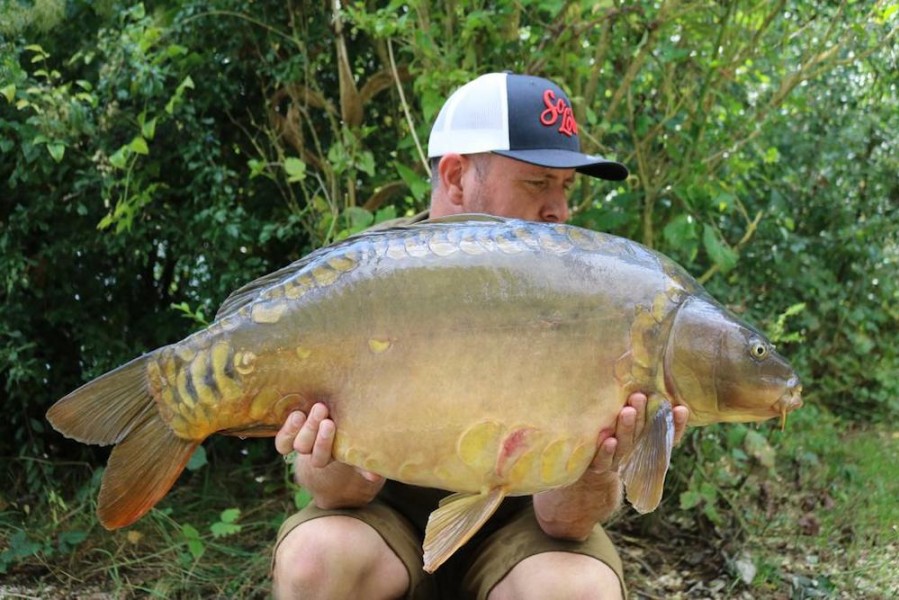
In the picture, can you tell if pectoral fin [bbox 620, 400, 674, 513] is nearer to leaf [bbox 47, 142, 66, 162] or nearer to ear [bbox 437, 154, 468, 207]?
ear [bbox 437, 154, 468, 207]

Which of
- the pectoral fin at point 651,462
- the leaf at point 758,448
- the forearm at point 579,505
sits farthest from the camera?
the leaf at point 758,448

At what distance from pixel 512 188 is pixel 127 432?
77cm

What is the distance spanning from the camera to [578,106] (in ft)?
8.38

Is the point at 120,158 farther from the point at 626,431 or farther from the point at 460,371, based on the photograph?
the point at 626,431

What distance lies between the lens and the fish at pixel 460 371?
4.08 ft

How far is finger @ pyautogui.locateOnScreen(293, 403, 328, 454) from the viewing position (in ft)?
4.21

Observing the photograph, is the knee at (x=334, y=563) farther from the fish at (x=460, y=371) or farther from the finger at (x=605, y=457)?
the finger at (x=605, y=457)

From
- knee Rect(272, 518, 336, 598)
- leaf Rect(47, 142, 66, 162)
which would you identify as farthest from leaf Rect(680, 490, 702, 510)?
leaf Rect(47, 142, 66, 162)

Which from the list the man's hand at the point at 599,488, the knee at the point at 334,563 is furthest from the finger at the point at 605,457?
the knee at the point at 334,563

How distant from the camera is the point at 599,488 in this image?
58.9 inches

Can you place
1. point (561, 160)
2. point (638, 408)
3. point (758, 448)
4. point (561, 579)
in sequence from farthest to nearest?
1. point (758, 448)
2. point (561, 160)
3. point (561, 579)
4. point (638, 408)

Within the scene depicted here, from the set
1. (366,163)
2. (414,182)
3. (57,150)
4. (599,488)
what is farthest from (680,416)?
(57,150)

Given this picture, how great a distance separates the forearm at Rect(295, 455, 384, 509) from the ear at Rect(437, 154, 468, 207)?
51 centimetres

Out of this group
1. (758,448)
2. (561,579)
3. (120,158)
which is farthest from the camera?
(758,448)
